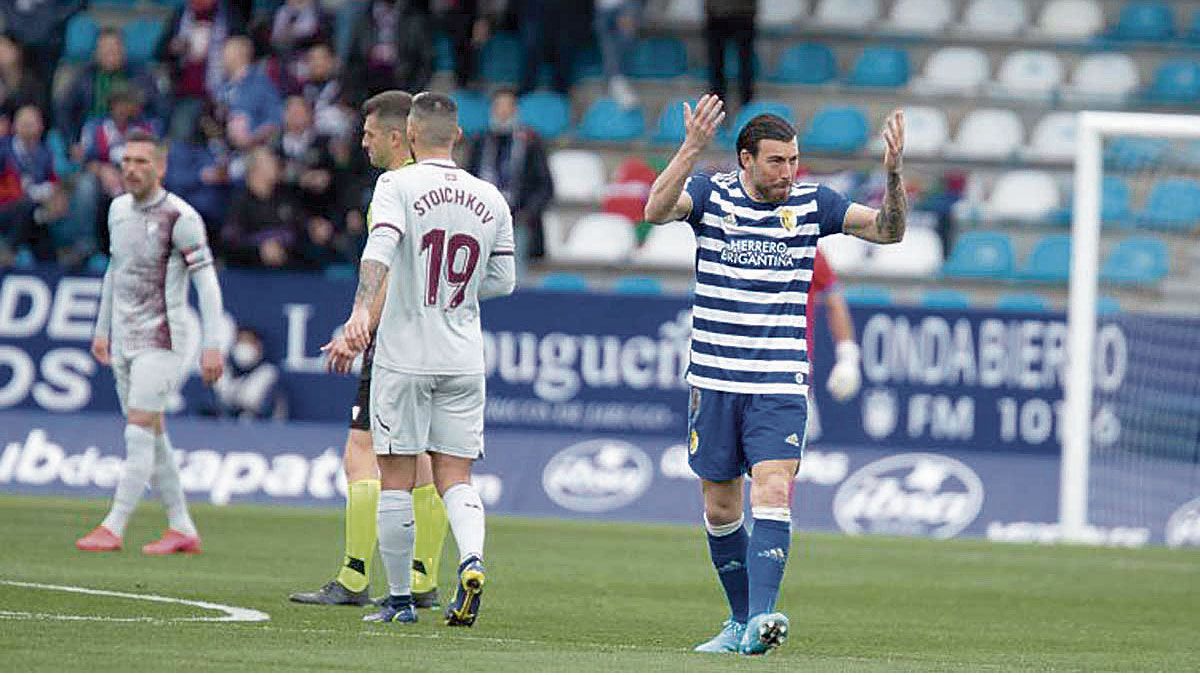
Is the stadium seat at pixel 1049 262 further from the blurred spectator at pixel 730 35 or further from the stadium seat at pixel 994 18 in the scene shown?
the stadium seat at pixel 994 18

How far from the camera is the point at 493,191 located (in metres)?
10.7

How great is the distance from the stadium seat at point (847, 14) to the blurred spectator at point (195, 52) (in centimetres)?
678

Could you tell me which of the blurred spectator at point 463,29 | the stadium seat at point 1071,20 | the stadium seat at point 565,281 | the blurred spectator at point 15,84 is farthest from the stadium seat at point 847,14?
the blurred spectator at point 15,84

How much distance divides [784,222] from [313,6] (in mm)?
16710

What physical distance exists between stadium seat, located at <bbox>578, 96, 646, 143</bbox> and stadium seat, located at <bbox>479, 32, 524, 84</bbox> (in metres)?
1.16

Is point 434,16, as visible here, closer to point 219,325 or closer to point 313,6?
point 313,6

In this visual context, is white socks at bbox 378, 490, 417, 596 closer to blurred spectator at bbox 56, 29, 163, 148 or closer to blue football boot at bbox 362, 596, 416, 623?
blue football boot at bbox 362, 596, 416, 623

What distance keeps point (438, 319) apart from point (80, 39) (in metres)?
18.1

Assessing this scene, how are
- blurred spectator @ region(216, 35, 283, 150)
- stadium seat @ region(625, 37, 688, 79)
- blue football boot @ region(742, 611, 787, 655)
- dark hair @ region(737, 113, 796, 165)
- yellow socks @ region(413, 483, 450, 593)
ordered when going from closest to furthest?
1. blue football boot @ region(742, 611, 787, 655)
2. dark hair @ region(737, 113, 796, 165)
3. yellow socks @ region(413, 483, 450, 593)
4. blurred spectator @ region(216, 35, 283, 150)
5. stadium seat @ region(625, 37, 688, 79)

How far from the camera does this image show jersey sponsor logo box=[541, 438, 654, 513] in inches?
817

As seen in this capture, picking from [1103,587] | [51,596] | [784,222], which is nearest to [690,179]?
[784,222]

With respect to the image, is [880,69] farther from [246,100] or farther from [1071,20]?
[246,100]

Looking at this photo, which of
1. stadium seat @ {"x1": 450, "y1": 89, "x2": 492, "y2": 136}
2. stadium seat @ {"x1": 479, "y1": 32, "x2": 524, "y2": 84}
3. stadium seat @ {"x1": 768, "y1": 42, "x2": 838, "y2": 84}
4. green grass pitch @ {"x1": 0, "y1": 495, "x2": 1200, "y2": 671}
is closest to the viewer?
green grass pitch @ {"x1": 0, "y1": 495, "x2": 1200, "y2": 671}

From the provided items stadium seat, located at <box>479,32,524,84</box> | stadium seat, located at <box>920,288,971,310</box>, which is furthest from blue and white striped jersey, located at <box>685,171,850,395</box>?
stadium seat, located at <box>479,32,524,84</box>
